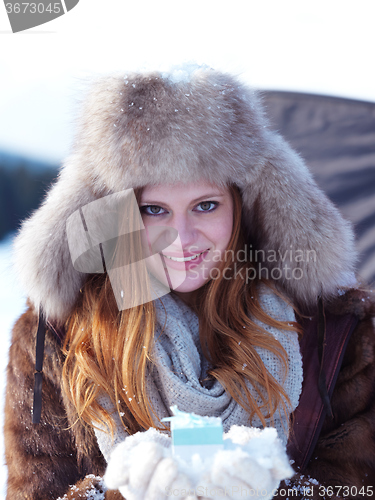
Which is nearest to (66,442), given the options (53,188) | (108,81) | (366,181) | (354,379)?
(53,188)

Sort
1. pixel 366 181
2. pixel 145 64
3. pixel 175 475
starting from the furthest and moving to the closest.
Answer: pixel 366 181 → pixel 145 64 → pixel 175 475

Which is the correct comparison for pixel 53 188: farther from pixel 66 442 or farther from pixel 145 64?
pixel 66 442

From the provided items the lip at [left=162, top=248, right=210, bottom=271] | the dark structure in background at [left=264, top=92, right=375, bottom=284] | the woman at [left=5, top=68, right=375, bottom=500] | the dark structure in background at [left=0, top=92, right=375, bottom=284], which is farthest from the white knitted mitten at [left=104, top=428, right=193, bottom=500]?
the dark structure in background at [left=264, top=92, right=375, bottom=284]

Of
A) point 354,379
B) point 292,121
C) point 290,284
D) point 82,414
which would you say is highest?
point 292,121

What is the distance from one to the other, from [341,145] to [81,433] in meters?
2.27

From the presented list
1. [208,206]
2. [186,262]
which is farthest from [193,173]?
[186,262]

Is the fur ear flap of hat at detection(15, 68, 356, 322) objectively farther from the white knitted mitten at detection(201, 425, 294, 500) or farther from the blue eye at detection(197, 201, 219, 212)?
the white knitted mitten at detection(201, 425, 294, 500)

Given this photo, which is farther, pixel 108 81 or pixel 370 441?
pixel 370 441

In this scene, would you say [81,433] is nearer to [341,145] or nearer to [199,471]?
[199,471]

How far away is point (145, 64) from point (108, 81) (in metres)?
0.11

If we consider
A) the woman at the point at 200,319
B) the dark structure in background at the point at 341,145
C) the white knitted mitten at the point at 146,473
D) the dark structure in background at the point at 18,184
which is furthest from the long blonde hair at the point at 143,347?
the dark structure in background at the point at 341,145

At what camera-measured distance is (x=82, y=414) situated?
1.15m

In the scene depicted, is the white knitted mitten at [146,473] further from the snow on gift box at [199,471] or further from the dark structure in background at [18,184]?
the dark structure in background at [18,184]

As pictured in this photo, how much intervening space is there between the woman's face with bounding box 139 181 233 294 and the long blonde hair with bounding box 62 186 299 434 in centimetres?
5
